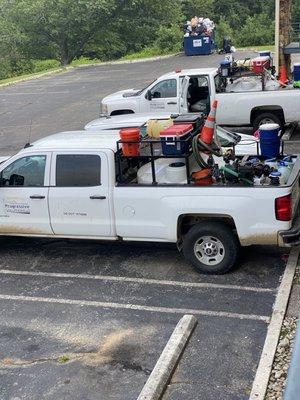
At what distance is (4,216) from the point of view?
780 cm

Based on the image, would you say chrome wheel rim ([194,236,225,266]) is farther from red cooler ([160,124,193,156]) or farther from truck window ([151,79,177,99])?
truck window ([151,79,177,99])

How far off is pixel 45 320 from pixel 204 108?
8.21 meters

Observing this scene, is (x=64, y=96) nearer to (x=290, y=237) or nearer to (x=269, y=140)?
(x=269, y=140)

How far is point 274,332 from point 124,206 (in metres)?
2.53

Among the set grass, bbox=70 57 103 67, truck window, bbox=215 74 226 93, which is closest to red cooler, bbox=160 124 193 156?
truck window, bbox=215 74 226 93

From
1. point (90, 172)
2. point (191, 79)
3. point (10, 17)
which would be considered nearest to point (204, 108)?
point (191, 79)

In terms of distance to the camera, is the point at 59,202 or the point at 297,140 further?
the point at 297,140

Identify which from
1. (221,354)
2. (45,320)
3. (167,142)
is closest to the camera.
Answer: (221,354)

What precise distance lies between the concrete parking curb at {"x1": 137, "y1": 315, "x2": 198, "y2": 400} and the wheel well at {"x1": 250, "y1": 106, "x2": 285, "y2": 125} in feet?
27.6

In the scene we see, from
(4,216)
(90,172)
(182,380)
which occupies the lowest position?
(182,380)

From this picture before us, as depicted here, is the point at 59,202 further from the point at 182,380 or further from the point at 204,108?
the point at 204,108

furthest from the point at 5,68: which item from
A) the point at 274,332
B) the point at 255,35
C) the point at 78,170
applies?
the point at 274,332

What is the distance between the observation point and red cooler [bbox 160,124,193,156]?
6.91 m

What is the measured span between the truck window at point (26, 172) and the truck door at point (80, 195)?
0.21m
